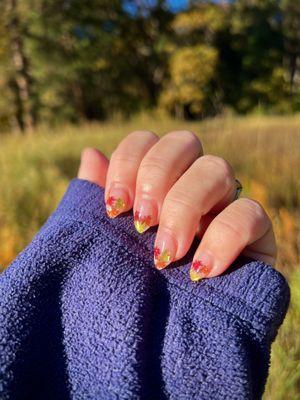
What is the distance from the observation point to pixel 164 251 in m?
0.62

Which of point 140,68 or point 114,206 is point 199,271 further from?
point 140,68

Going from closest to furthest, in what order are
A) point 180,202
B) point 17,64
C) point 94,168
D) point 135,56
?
point 180,202
point 94,168
point 17,64
point 135,56

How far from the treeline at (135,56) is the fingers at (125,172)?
11610mm

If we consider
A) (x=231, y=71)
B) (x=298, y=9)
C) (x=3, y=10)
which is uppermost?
(x=3, y=10)

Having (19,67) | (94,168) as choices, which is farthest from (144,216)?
(19,67)

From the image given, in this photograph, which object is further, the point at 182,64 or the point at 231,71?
the point at 231,71

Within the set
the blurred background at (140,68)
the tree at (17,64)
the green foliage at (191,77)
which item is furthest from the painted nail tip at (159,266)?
the green foliage at (191,77)

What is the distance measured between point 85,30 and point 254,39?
6.70m

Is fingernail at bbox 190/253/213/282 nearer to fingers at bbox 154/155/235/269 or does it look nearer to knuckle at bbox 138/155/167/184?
fingers at bbox 154/155/235/269

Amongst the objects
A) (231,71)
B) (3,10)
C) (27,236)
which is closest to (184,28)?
(231,71)

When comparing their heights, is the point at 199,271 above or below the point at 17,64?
below

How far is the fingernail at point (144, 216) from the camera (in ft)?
Result: 2.18

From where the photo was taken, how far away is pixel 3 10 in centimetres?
1306

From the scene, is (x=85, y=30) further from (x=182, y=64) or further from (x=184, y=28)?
(x=184, y=28)
